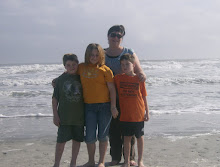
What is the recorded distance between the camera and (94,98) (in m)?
3.30

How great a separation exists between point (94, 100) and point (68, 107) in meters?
0.34

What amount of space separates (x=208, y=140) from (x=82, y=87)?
9.36ft

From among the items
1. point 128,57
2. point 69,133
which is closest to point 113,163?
point 69,133

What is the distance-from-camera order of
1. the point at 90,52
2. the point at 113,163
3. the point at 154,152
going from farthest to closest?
the point at 154,152 < the point at 113,163 < the point at 90,52

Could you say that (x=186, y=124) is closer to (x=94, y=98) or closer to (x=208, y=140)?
(x=208, y=140)

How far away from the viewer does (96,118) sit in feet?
11.0

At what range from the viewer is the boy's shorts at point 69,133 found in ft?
10.8

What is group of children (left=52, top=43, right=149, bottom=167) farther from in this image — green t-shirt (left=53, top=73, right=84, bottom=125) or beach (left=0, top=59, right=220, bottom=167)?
beach (left=0, top=59, right=220, bottom=167)

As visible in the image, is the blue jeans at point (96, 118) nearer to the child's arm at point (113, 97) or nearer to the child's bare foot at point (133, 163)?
the child's arm at point (113, 97)

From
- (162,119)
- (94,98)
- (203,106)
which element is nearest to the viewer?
(94,98)

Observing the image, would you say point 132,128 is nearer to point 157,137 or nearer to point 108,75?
point 108,75

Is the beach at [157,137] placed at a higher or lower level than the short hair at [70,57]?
lower

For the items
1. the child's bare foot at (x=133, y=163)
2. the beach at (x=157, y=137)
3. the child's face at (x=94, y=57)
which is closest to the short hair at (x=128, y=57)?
the child's face at (x=94, y=57)

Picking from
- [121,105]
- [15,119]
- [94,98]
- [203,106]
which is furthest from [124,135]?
[203,106]
